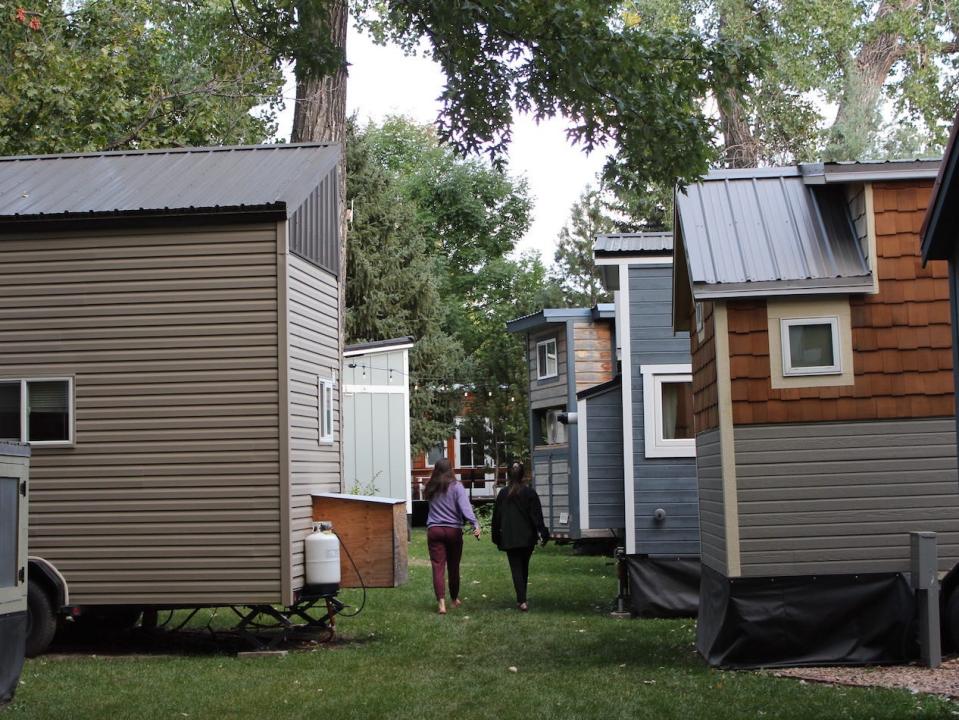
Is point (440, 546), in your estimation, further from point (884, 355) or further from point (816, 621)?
point (884, 355)

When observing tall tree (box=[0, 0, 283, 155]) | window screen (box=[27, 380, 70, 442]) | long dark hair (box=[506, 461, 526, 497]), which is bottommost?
long dark hair (box=[506, 461, 526, 497])

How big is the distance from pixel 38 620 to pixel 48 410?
1.96 meters

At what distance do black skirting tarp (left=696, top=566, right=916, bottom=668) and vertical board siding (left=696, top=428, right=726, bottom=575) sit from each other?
17.7 inches

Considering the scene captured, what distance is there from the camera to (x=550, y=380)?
27.0 metres

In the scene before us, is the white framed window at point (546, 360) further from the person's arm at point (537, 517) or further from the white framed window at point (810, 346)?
the white framed window at point (810, 346)

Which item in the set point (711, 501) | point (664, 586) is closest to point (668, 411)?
point (664, 586)

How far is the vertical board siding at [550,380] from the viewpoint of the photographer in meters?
26.2

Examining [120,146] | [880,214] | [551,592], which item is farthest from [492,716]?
[120,146]

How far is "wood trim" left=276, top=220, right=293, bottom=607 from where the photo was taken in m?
11.1

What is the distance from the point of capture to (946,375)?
1041 cm

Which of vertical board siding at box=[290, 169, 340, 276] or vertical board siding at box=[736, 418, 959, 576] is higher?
vertical board siding at box=[290, 169, 340, 276]

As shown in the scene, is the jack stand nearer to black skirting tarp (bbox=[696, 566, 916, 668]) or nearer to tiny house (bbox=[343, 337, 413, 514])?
black skirting tarp (bbox=[696, 566, 916, 668])

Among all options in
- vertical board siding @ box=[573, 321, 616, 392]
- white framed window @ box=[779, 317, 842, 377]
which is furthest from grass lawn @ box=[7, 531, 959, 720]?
vertical board siding @ box=[573, 321, 616, 392]

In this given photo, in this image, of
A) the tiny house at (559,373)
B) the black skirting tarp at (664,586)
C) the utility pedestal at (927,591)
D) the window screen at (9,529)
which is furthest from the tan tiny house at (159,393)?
the tiny house at (559,373)
